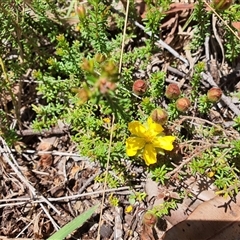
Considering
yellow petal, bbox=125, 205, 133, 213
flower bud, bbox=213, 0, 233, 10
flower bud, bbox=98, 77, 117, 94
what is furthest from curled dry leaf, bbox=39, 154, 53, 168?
flower bud, bbox=98, 77, 117, 94

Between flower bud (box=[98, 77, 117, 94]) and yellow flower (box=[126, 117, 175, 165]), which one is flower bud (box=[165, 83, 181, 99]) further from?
flower bud (box=[98, 77, 117, 94])

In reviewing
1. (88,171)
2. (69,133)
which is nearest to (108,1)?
(69,133)

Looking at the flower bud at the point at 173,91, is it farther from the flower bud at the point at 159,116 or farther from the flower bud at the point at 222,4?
the flower bud at the point at 222,4

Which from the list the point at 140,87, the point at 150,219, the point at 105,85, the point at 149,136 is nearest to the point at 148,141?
the point at 149,136

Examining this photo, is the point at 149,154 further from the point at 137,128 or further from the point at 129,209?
the point at 129,209

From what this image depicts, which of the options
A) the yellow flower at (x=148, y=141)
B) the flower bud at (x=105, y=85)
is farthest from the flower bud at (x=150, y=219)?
the flower bud at (x=105, y=85)

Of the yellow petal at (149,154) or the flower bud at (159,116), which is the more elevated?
the flower bud at (159,116)
